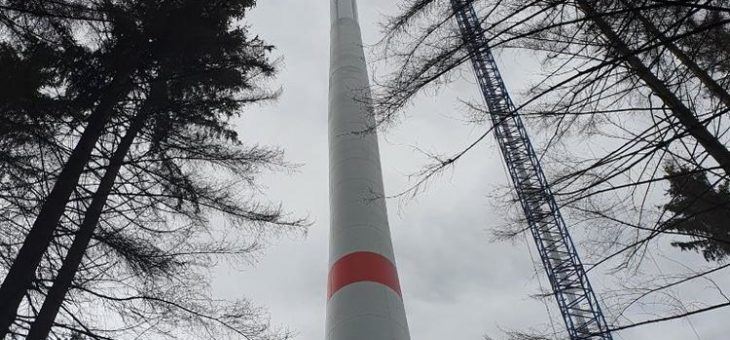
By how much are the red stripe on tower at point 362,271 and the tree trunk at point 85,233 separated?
4876mm

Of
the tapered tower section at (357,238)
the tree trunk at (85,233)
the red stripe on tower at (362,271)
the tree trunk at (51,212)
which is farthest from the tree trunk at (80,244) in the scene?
the red stripe on tower at (362,271)

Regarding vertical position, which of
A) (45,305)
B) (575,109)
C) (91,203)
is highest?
(91,203)

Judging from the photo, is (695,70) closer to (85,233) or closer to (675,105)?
(675,105)

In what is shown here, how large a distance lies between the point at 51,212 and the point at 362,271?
5.90 meters

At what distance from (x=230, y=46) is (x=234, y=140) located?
199 centimetres

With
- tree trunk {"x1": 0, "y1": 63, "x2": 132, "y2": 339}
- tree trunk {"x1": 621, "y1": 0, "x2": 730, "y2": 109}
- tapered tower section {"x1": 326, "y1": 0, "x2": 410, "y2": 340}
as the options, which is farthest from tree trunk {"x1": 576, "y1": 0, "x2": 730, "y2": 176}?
tree trunk {"x1": 0, "y1": 63, "x2": 132, "y2": 339}

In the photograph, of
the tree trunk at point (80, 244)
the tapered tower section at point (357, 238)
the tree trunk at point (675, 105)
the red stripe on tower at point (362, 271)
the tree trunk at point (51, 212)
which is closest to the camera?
the tree trunk at point (675, 105)

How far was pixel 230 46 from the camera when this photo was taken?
9.37 metres

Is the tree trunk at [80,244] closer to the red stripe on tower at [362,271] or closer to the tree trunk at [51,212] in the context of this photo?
the tree trunk at [51,212]

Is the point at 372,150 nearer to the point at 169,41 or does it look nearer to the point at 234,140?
the point at 234,140

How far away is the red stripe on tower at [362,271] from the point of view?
10.7 metres

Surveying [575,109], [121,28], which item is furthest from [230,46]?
[575,109]

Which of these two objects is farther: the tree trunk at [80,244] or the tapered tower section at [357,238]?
the tapered tower section at [357,238]

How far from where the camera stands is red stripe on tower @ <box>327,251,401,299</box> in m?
10.7
